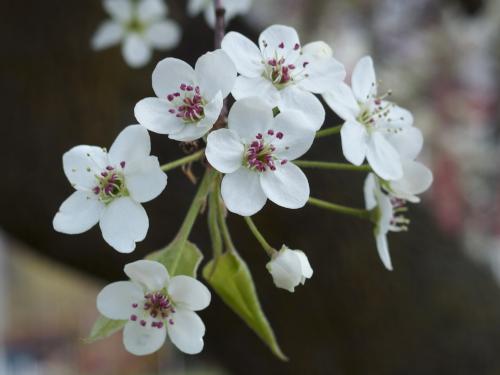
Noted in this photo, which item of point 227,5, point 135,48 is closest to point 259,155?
point 227,5

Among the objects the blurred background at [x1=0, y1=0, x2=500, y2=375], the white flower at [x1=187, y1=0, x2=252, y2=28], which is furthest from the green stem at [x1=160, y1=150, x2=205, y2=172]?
the blurred background at [x1=0, y1=0, x2=500, y2=375]

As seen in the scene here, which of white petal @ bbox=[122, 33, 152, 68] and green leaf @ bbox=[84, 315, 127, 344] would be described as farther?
white petal @ bbox=[122, 33, 152, 68]

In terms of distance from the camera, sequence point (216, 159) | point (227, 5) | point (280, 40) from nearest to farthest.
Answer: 1. point (216, 159)
2. point (280, 40)
3. point (227, 5)

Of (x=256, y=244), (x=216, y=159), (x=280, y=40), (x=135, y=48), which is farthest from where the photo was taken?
(x=256, y=244)

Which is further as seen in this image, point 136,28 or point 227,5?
point 136,28

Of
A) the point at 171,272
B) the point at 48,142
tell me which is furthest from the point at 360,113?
the point at 48,142

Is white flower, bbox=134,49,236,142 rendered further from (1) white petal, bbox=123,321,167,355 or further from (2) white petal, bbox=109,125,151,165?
(1) white petal, bbox=123,321,167,355

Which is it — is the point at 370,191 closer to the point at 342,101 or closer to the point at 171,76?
the point at 342,101
